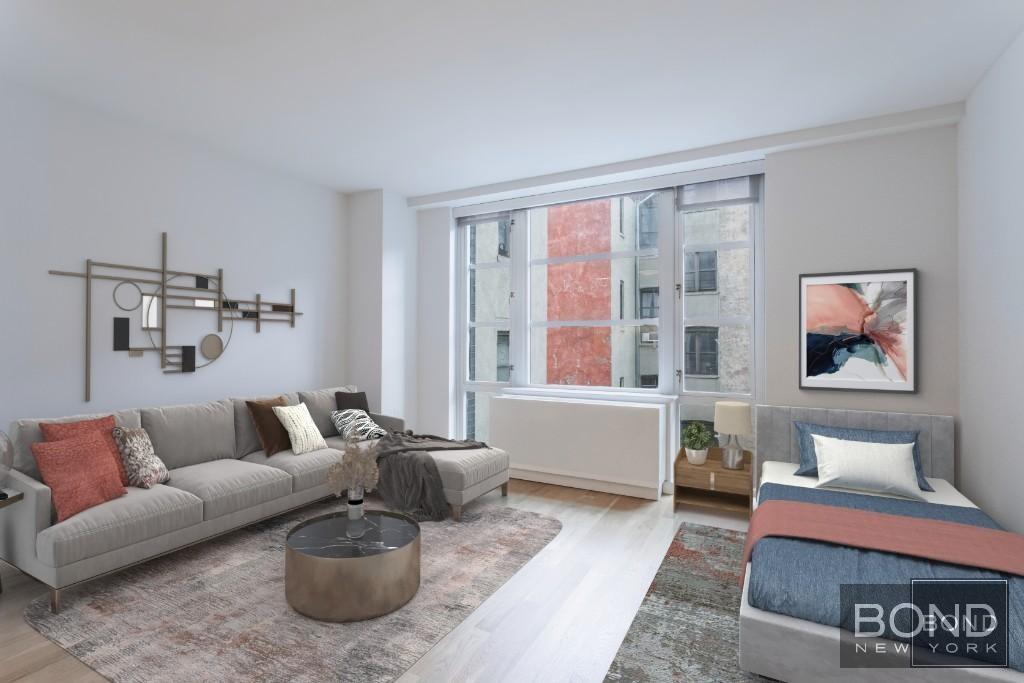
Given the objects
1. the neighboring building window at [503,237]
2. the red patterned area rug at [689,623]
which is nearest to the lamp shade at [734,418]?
the red patterned area rug at [689,623]

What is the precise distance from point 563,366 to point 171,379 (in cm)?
348

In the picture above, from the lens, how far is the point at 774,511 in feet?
8.91

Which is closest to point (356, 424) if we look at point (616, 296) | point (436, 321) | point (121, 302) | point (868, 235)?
point (436, 321)

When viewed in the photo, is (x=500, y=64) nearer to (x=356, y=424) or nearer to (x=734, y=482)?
(x=356, y=424)

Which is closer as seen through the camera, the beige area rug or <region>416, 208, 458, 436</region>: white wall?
the beige area rug

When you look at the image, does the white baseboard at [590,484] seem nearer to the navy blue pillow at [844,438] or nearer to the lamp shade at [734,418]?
the lamp shade at [734,418]

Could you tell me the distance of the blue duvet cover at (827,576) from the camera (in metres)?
1.93

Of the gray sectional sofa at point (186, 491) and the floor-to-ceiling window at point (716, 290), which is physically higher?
the floor-to-ceiling window at point (716, 290)

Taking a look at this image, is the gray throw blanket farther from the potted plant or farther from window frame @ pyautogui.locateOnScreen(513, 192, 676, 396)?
the potted plant

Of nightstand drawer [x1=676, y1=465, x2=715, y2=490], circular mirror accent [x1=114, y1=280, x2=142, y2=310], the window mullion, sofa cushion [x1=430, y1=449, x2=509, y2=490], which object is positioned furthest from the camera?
the window mullion

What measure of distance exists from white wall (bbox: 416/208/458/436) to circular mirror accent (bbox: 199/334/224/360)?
6.91 ft

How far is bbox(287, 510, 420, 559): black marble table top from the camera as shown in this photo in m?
2.55

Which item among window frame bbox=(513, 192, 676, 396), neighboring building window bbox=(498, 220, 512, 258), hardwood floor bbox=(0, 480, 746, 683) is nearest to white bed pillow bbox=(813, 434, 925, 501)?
hardwood floor bbox=(0, 480, 746, 683)

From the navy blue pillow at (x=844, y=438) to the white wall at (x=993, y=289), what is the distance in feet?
0.99
